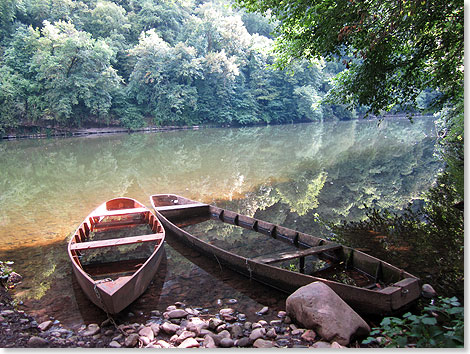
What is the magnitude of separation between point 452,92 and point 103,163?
15.6 m

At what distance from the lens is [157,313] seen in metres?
4.62

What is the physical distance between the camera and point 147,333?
3953mm

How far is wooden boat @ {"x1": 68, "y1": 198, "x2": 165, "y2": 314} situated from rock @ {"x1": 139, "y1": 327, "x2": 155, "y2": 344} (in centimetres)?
51

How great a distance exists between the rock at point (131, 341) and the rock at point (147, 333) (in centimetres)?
8

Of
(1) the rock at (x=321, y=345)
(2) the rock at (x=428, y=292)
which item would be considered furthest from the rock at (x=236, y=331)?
(2) the rock at (x=428, y=292)

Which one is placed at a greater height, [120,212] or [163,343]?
[120,212]

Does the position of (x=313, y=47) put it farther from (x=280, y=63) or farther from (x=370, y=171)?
(x=370, y=171)

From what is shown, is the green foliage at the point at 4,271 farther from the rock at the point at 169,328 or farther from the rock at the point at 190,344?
the rock at the point at 190,344

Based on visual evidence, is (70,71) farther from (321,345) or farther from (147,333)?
(321,345)

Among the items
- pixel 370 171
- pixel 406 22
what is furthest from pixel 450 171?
pixel 406 22

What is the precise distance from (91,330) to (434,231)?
689 centimetres

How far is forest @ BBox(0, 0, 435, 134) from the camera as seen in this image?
96.4 ft

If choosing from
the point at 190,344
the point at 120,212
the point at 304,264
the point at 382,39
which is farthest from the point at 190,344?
the point at 382,39

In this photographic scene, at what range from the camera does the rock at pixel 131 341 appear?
12.3ft
